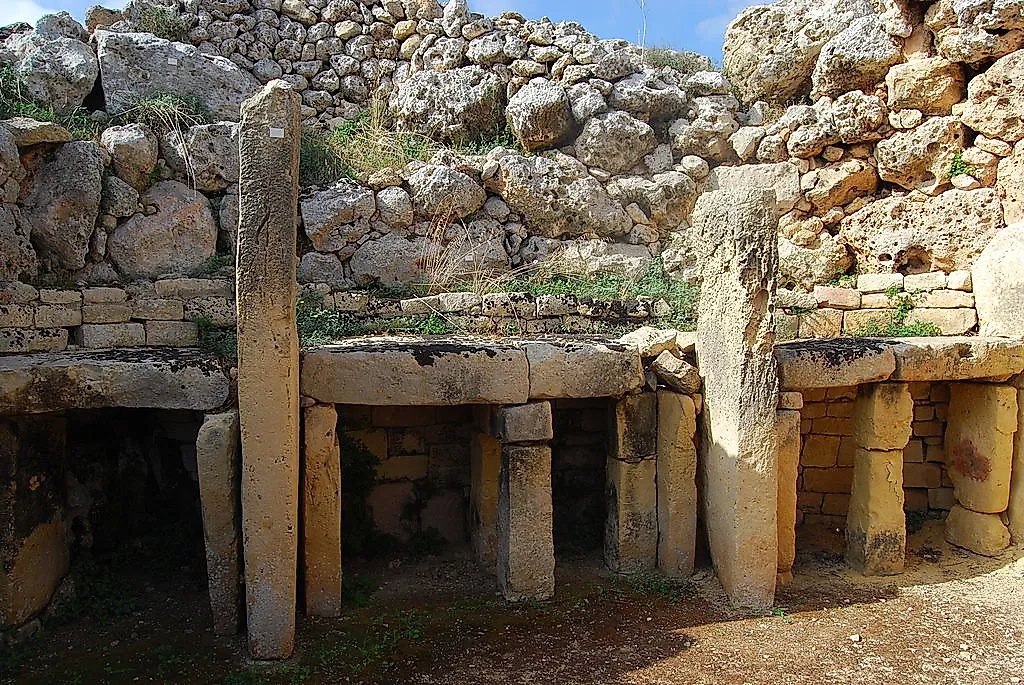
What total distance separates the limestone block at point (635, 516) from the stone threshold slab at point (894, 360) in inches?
55.2

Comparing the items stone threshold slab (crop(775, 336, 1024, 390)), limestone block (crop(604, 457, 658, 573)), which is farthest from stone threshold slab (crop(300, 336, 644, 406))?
stone threshold slab (crop(775, 336, 1024, 390))

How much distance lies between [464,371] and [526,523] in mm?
1307

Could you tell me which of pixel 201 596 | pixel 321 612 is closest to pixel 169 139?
pixel 201 596

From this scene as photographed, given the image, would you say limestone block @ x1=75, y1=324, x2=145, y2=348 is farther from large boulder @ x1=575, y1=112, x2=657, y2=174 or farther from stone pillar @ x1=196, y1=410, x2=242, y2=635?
large boulder @ x1=575, y1=112, x2=657, y2=174

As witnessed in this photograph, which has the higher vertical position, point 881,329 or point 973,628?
point 881,329

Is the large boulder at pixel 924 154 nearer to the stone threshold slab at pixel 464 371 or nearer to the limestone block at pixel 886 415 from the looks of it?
the limestone block at pixel 886 415

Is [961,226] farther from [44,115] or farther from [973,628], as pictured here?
[44,115]

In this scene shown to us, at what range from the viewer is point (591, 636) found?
523 cm

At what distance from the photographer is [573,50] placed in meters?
9.48

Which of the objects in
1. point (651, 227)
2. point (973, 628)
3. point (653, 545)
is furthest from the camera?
point (651, 227)

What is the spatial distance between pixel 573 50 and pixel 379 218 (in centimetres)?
353

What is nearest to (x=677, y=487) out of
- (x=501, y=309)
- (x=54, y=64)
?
(x=501, y=309)

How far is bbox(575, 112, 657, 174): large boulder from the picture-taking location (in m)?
9.20

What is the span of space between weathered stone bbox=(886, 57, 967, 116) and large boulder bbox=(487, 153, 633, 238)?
3.48m
